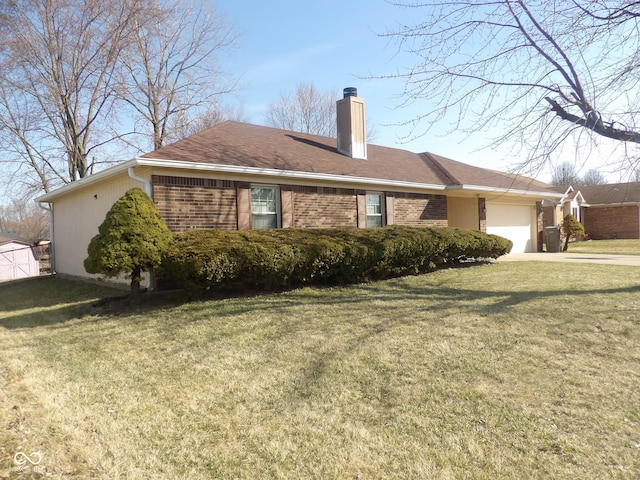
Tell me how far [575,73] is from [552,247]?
46.2 feet

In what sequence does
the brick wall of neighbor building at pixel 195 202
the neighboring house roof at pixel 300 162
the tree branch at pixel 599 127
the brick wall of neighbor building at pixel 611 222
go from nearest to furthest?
the tree branch at pixel 599 127 < the brick wall of neighbor building at pixel 195 202 < the neighboring house roof at pixel 300 162 < the brick wall of neighbor building at pixel 611 222

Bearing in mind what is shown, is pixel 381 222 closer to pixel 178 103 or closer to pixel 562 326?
pixel 562 326

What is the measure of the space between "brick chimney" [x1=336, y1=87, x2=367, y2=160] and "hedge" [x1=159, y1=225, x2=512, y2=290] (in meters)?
4.71

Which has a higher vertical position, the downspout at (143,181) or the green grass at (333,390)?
the downspout at (143,181)

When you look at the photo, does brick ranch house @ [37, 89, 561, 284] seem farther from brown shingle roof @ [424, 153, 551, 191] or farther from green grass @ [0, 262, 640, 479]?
green grass @ [0, 262, 640, 479]

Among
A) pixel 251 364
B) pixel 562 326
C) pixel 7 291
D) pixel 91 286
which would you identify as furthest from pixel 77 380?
pixel 7 291

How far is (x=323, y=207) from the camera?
484 inches

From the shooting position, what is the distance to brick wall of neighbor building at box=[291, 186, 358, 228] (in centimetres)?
1173

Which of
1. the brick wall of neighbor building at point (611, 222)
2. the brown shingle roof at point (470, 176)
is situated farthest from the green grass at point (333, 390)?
the brick wall of neighbor building at point (611, 222)

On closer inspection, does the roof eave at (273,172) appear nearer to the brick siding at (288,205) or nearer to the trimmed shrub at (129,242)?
the brick siding at (288,205)

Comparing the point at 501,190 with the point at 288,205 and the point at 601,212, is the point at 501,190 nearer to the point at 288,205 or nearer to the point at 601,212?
the point at 288,205

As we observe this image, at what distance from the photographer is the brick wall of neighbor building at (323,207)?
38.5ft

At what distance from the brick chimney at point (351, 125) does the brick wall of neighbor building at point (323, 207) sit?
2841 mm

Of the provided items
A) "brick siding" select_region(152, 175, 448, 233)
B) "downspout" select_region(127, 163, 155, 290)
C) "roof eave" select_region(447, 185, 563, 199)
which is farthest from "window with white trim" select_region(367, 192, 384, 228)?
"downspout" select_region(127, 163, 155, 290)
